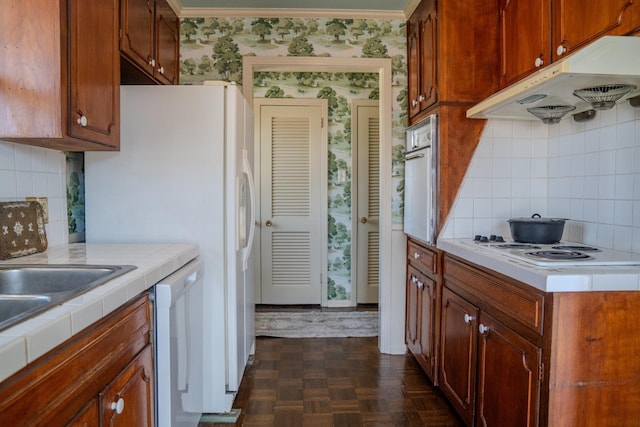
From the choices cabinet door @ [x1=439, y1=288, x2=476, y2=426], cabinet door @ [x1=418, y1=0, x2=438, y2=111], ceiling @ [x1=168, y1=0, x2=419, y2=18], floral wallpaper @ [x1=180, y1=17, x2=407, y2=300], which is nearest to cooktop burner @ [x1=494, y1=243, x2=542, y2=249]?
cabinet door @ [x1=439, y1=288, x2=476, y2=426]

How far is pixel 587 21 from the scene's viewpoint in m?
1.52

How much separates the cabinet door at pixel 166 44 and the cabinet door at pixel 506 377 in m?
2.21

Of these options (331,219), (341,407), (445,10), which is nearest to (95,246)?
(341,407)

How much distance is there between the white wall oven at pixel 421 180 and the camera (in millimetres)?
2293

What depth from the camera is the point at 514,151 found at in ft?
7.39

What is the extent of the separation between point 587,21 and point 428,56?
1.03m

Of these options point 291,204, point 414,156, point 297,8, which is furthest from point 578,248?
point 291,204

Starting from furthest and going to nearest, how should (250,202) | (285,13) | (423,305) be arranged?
(285,13)
(423,305)
(250,202)

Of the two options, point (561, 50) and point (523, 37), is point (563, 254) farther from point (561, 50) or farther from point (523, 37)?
point (523, 37)

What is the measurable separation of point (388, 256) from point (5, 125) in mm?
2313

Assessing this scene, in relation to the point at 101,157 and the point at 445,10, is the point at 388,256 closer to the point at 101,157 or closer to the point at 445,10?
the point at 445,10

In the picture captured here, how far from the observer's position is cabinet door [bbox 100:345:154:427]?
108cm

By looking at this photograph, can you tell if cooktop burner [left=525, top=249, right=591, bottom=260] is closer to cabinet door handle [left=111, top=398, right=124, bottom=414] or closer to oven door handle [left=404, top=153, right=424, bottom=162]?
oven door handle [left=404, top=153, right=424, bottom=162]

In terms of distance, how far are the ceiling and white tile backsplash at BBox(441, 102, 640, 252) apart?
1.20 meters
